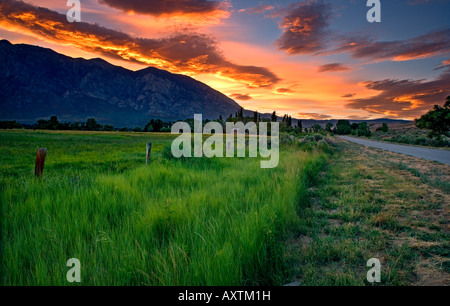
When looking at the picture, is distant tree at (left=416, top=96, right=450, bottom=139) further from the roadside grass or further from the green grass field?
the green grass field

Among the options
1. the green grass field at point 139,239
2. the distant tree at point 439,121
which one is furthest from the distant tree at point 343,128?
the green grass field at point 139,239

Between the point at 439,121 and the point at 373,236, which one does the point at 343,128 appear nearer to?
the point at 439,121

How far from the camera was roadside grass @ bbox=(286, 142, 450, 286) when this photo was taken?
9.20 feet

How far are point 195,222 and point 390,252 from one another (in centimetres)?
325

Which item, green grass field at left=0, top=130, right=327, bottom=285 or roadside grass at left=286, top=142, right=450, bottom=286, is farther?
roadside grass at left=286, top=142, right=450, bottom=286

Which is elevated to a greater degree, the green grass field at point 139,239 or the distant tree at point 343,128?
the distant tree at point 343,128

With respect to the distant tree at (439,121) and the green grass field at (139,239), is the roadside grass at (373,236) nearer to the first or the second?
the green grass field at (139,239)

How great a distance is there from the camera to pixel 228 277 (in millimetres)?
2451

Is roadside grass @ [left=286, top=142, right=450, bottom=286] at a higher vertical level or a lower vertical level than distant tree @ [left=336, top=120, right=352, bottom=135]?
lower

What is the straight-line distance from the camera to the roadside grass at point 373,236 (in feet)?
9.20

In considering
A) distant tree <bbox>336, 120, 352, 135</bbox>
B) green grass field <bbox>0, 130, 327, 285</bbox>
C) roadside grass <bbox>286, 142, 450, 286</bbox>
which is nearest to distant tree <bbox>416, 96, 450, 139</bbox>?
roadside grass <bbox>286, 142, 450, 286</bbox>
